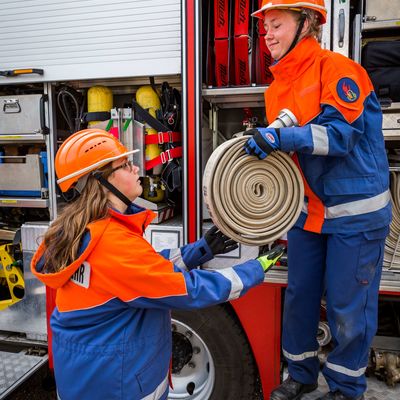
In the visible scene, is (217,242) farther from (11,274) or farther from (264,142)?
(11,274)

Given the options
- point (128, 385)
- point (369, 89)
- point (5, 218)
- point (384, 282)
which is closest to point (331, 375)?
point (384, 282)

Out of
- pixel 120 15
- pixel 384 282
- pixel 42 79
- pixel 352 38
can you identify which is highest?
pixel 120 15

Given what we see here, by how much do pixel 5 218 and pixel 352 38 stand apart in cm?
292

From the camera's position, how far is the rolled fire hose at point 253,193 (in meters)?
1.70

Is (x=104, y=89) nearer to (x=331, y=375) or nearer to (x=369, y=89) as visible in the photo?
(x=369, y=89)

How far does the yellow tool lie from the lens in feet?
10.0

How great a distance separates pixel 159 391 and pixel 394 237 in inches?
61.4

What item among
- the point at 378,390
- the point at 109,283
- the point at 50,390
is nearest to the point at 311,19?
the point at 109,283

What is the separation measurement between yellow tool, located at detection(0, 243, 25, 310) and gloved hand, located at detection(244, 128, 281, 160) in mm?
2314

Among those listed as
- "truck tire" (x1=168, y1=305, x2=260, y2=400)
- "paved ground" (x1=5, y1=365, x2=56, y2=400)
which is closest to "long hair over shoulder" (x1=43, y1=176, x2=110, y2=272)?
"truck tire" (x1=168, y1=305, x2=260, y2=400)

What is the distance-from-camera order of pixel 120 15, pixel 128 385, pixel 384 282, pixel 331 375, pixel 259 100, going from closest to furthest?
pixel 128 385
pixel 331 375
pixel 384 282
pixel 120 15
pixel 259 100

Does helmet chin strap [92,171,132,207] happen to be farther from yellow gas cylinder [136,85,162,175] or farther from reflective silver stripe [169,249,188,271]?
yellow gas cylinder [136,85,162,175]

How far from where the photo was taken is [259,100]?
102 inches

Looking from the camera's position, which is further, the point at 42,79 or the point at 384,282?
the point at 42,79
